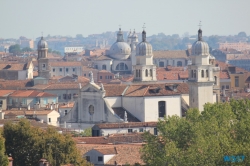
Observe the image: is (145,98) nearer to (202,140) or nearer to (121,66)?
(202,140)

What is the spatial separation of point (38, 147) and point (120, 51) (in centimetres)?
7837

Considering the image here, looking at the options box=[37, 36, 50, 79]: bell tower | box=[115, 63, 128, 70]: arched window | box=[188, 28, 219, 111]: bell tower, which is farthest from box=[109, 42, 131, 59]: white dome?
box=[188, 28, 219, 111]: bell tower

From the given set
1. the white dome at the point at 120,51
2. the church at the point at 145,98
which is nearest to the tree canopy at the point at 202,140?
the church at the point at 145,98

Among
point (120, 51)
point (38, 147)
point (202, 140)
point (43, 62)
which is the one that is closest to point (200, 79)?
point (38, 147)

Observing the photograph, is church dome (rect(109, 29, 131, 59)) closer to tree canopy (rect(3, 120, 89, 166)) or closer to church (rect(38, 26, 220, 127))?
church (rect(38, 26, 220, 127))

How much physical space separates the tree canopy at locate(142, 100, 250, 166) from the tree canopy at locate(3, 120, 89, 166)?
2.72 m

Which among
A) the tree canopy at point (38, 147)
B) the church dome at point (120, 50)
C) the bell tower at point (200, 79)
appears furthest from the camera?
the church dome at point (120, 50)

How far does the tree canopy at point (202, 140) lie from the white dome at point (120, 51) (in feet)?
245

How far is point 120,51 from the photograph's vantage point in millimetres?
126125

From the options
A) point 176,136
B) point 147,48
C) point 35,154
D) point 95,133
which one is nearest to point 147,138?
point 176,136

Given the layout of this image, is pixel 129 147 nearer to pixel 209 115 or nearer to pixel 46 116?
pixel 209 115

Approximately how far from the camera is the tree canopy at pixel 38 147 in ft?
154

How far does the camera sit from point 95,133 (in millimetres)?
61719

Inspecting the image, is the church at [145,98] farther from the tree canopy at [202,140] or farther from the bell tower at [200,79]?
the tree canopy at [202,140]
